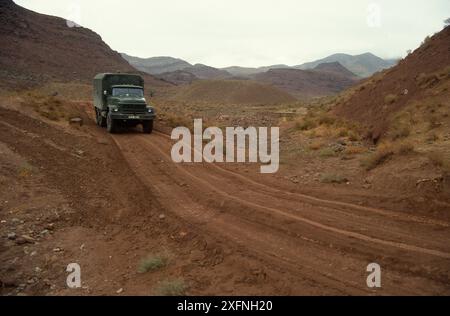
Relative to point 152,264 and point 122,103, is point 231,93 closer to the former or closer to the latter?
point 122,103

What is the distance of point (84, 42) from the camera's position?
336ft

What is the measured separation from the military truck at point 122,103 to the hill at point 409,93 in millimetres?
10456

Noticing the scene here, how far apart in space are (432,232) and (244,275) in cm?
367

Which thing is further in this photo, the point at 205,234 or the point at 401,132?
the point at 401,132

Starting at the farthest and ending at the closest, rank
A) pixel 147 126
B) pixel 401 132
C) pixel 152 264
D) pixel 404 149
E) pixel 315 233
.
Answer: pixel 147 126 → pixel 401 132 → pixel 404 149 → pixel 315 233 → pixel 152 264

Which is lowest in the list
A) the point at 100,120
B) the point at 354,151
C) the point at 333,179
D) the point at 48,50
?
the point at 333,179

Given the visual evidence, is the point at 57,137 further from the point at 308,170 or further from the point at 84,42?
the point at 84,42

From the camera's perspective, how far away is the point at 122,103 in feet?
63.6

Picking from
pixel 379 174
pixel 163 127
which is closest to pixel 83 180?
pixel 379 174

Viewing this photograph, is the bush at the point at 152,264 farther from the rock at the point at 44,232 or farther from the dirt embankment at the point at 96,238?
the rock at the point at 44,232

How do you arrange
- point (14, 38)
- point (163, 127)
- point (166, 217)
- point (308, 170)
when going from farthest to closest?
point (14, 38), point (163, 127), point (308, 170), point (166, 217)

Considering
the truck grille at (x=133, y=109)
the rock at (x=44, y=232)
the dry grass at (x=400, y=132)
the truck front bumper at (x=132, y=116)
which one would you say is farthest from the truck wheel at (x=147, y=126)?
the rock at (x=44, y=232)

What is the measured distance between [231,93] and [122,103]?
226 ft

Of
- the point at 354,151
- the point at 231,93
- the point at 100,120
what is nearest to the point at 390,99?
the point at 354,151
